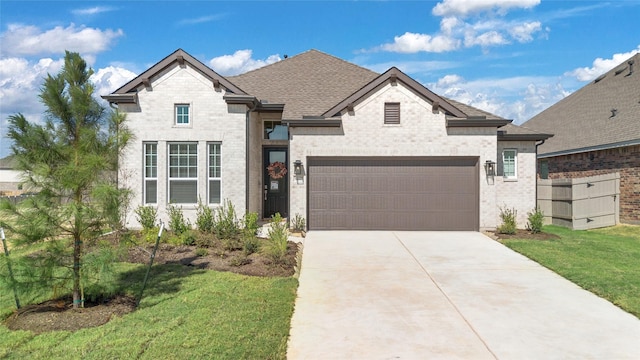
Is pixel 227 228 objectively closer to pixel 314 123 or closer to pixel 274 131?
pixel 314 123

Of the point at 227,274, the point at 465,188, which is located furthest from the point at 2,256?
the point at 465,188

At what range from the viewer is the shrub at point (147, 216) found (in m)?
11.8

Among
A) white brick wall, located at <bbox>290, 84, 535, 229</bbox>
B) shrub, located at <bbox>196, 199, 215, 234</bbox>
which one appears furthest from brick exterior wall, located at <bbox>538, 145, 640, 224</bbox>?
shrub, located at <bbox>196, 199, 215, 234</bbox>

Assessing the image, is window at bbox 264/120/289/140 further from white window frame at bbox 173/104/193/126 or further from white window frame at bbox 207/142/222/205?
white window frame at bbox 173/104/193/126

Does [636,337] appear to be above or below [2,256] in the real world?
below

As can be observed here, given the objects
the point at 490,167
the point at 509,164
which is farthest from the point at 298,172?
the point at 509,164

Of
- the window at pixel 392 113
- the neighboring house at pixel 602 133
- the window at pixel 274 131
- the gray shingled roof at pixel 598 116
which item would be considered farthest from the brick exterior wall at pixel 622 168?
the window at pixel 274 131

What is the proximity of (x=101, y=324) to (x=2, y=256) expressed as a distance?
1759mm

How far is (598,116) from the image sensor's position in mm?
19000

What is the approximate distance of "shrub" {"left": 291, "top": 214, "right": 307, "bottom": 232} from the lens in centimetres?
1309

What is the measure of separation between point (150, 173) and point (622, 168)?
663 inches

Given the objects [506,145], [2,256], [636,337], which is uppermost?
[506,145]

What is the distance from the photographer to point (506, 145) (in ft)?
47.7

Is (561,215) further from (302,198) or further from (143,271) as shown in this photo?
→ (143,271)
